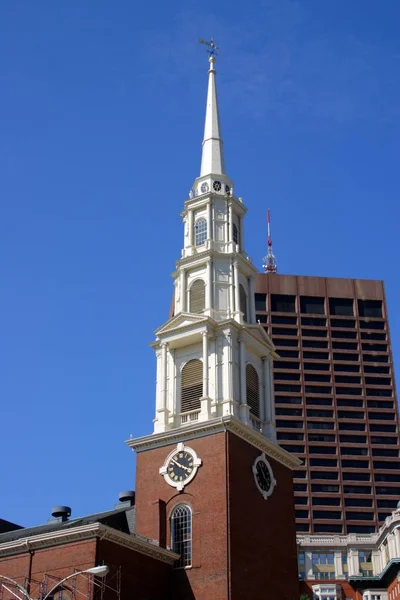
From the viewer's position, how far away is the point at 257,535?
5431 centimetres

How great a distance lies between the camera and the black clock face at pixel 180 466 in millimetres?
55312

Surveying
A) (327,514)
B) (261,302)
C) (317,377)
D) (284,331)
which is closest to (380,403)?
(317,377)

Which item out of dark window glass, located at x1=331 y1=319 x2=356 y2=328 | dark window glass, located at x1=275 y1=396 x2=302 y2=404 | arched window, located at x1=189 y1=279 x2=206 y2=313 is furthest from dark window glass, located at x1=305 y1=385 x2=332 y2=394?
arched window, located at x1=189 y1=279 x2=206 y2=313

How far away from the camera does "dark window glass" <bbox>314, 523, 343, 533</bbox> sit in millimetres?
136000

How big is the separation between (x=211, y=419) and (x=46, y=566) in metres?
12.4

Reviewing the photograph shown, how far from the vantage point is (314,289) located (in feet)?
513

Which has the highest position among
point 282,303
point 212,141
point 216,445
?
point 282,303


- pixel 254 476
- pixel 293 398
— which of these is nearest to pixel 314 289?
pixel 293 398

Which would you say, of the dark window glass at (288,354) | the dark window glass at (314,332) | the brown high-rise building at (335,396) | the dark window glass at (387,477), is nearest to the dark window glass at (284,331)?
the brown high-rise building at (335,396)

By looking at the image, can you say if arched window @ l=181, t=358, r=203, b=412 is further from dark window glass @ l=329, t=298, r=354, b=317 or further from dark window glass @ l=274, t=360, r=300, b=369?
dark window glass @ l=329, t=298, r=354, b=317

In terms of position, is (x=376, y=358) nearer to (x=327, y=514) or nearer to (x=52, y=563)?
(x=327, y=514)

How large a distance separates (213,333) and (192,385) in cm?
349

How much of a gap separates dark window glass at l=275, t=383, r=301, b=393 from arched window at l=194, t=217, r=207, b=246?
84696 millimetres

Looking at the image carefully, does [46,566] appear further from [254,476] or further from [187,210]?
[187,210]
